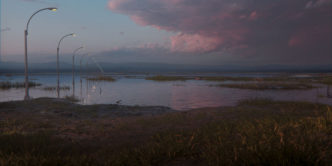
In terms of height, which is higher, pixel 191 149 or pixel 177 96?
pixel 191 149

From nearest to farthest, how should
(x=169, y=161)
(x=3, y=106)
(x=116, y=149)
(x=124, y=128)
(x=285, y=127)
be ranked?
(x=169, y=161) → (x=116, y=149) → (x=285, y=127) → (x=124, y=128) → (x=3, y=106)

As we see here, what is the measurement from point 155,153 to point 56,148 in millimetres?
3052

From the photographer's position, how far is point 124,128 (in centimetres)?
918

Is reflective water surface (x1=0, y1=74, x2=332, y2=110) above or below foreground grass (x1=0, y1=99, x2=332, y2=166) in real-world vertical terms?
below

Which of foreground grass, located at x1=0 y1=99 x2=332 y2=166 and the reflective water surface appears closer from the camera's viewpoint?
foreground grass, located at x1=0 y1=99 x2=332 y2=166

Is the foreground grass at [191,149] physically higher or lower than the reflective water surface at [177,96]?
higher

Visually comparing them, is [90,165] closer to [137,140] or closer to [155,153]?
[155,153]

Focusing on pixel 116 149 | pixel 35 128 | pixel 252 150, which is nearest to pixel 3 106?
pixel 35 128

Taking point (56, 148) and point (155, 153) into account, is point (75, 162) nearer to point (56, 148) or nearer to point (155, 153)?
point (155, 153)

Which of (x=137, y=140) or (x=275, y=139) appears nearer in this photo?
(x=275, y=139)

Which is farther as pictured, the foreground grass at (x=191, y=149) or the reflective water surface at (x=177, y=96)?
the reflective water surface at (x=177, y=96)

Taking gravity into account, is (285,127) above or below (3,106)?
above

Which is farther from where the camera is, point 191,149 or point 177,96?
point 177,96

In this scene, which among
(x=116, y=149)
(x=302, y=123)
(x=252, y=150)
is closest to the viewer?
(x=252, y=150)
